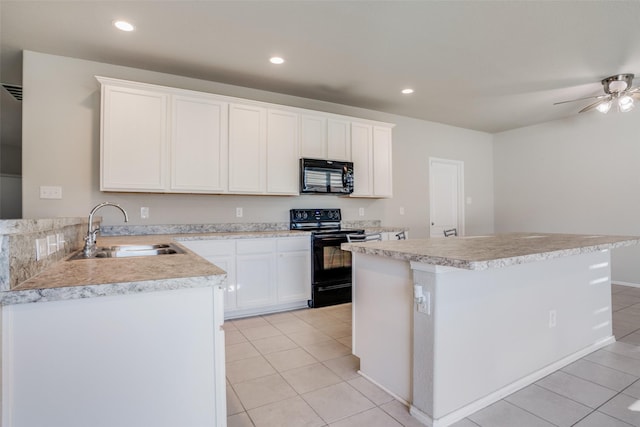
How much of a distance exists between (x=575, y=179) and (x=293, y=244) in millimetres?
4591

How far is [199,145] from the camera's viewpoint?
338 cm

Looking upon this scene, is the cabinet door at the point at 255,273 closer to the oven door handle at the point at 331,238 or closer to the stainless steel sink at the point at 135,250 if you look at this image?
the oven door handle at the point at 331,238

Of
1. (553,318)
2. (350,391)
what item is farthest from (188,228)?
(553,318)

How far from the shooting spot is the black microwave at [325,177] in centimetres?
391

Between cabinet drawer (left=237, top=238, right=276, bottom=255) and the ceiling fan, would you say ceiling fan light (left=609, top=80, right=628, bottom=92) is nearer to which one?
the ceiling fan

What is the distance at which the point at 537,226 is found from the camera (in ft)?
18.5

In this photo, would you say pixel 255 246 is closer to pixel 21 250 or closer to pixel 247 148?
pixel 247 148

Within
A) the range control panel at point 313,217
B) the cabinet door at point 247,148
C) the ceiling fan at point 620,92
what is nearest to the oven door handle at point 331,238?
the range control panel at point 313,217

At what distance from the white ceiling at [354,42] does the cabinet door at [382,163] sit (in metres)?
0.67

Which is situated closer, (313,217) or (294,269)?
(294,269)

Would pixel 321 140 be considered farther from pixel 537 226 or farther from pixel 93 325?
pixel 537 226

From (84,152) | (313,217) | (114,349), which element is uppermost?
(84,152)

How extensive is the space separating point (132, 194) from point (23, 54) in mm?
1540

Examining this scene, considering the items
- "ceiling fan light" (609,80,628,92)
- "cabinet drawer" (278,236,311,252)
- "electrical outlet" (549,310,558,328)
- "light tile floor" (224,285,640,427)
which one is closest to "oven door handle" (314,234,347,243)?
"cabinet drawer" (278,236,311,252)
